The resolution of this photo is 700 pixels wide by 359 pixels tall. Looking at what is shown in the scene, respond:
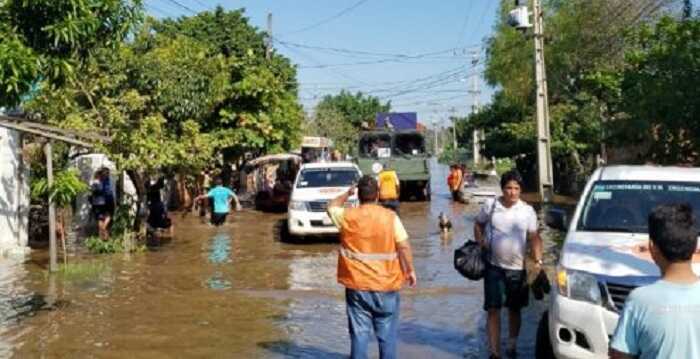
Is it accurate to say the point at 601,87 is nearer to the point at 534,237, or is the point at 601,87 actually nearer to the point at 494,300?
the point at 534,237

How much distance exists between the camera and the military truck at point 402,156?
31.7 meters

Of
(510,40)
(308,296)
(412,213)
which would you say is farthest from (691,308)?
(510,40)

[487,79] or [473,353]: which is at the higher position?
[487,79]

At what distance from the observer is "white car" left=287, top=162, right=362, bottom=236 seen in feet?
61.7

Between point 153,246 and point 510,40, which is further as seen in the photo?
point 510,40

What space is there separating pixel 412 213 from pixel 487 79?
18484mm

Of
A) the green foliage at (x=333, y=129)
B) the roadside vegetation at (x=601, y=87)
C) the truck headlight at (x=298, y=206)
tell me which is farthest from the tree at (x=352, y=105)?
the truck headlight at (x=298, y=206)

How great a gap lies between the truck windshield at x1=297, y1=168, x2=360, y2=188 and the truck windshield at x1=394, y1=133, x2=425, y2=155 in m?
11.3

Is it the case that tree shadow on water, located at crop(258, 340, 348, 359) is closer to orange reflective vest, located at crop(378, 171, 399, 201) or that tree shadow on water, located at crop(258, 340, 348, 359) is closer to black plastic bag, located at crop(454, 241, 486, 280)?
black plastic bag, located at crop(454, 241, 486, 280)

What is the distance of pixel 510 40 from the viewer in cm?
4141

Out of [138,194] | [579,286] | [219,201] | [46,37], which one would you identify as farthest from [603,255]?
[219,201]

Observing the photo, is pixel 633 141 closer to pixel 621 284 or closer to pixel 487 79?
pixel 621 284

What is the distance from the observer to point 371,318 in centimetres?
667

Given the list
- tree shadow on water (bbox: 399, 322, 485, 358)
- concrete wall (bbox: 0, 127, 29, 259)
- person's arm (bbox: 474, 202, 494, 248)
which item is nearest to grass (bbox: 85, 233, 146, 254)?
concrete wall (bbox: 0, 127, 29, 259)
